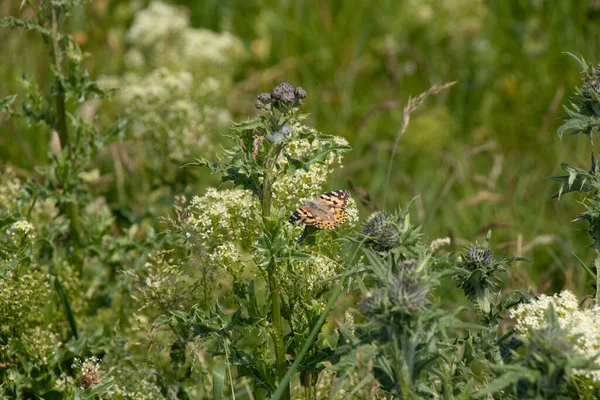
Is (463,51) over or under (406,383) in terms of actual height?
over

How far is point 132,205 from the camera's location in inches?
229

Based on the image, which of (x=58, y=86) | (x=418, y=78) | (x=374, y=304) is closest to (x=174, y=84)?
(x=58, y=86)

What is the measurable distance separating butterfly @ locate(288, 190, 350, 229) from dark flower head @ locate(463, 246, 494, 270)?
1.63 ft

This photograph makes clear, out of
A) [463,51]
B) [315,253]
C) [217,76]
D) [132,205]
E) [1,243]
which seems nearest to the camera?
[315,253]

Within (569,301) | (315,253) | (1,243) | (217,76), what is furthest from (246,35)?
(569,301)

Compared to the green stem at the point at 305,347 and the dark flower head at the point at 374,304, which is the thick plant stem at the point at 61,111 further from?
the dark flower head at the point at 374,304

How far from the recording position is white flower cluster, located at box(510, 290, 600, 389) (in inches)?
97.0

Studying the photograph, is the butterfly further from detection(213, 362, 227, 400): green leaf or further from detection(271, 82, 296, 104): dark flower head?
detection(213, 362, 227, 400): green leaf

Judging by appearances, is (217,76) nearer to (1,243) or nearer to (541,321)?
(1,243)

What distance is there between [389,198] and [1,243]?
10.4ft

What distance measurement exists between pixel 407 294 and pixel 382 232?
442 millimetres

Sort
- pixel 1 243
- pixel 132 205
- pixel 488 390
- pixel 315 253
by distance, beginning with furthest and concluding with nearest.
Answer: pixel 132 205, pixel 1 243, pixel 315 253, pixel 488 390

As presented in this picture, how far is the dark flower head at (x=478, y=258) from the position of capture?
2961mm

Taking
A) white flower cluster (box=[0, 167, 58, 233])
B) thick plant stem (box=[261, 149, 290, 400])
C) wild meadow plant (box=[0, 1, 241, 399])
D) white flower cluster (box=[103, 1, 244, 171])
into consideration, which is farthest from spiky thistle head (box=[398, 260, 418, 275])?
white flower cluster (box=[103, 1, 244, 171])
